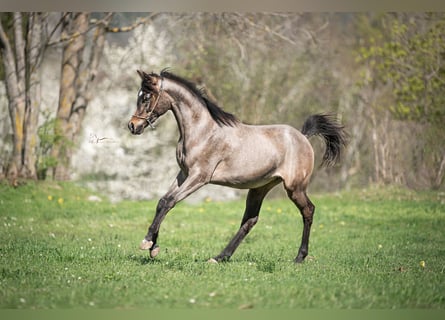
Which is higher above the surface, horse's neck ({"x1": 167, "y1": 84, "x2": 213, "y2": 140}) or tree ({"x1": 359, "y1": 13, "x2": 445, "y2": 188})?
tree ({"x1": 359, "y1": 13, "x2": 445, "y2": 188})

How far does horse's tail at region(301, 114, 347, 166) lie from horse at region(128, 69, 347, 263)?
47 cm

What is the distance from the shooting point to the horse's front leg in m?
7.77

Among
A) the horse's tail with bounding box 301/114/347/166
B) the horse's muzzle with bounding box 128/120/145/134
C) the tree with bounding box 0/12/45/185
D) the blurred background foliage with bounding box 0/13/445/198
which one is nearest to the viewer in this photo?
the horse's muzzle with bounding box 128/120/145/134

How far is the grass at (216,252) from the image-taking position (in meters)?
6.30

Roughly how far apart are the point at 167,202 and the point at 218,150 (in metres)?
0.96

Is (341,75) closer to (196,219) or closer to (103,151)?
(103,151)

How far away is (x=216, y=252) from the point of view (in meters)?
9.54

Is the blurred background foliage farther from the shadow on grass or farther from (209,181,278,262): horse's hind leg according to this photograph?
the shadow on grass

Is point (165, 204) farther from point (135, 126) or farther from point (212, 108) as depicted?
point (212, 108)

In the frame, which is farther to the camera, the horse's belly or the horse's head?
the horse's belly

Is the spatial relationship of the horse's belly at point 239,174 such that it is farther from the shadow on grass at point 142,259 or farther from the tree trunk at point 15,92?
the tree trunk at point 15,92

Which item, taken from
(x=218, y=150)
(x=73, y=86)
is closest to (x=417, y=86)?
(x=73, y=86)

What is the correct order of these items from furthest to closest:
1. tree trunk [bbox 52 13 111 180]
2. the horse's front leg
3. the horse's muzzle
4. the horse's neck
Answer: tree trunk [bbox 52 13 111 180], the horse's neck, the horse's muzzle, the horse's front leg

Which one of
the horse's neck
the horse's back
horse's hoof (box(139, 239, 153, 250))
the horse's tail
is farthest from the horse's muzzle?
the horse's tail
